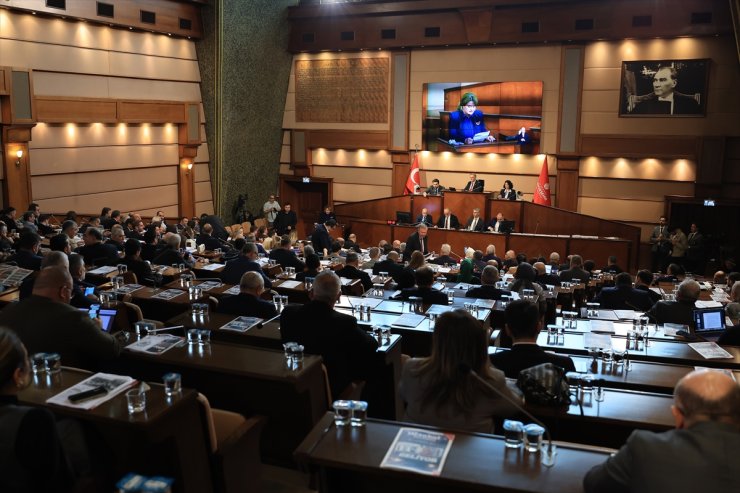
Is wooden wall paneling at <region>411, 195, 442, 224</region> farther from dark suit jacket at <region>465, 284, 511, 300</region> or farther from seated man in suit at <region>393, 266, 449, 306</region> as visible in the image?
seated man in suit at <region>393, 266, 449, 306</region>

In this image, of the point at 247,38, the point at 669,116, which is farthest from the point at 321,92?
the point at 669,116

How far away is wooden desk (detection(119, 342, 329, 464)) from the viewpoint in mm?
3158

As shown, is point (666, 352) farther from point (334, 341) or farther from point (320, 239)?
point (320, 239)

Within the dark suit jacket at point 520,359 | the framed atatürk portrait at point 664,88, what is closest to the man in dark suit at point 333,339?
the dark suit jacket at point 520,359

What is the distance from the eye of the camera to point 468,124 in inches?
550

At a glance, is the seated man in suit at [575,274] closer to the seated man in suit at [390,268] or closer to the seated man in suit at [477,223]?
the seated man in suit at [390,268]

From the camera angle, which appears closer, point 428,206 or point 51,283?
point 51,283

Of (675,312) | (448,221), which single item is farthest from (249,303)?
(448,221)

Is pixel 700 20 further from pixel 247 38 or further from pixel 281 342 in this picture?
pixel 281 342

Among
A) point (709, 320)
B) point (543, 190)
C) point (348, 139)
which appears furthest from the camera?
point (348, 139)

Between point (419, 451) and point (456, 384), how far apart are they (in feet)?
1.33

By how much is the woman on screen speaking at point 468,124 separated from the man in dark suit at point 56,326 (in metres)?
11.6

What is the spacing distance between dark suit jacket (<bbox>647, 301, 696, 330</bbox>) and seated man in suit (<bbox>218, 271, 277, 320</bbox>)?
2.98 metres

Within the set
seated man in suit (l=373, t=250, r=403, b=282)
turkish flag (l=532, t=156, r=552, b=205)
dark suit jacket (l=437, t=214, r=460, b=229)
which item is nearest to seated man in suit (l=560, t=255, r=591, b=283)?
seated man in suit (l=373, t=250, r=403, b=282)
